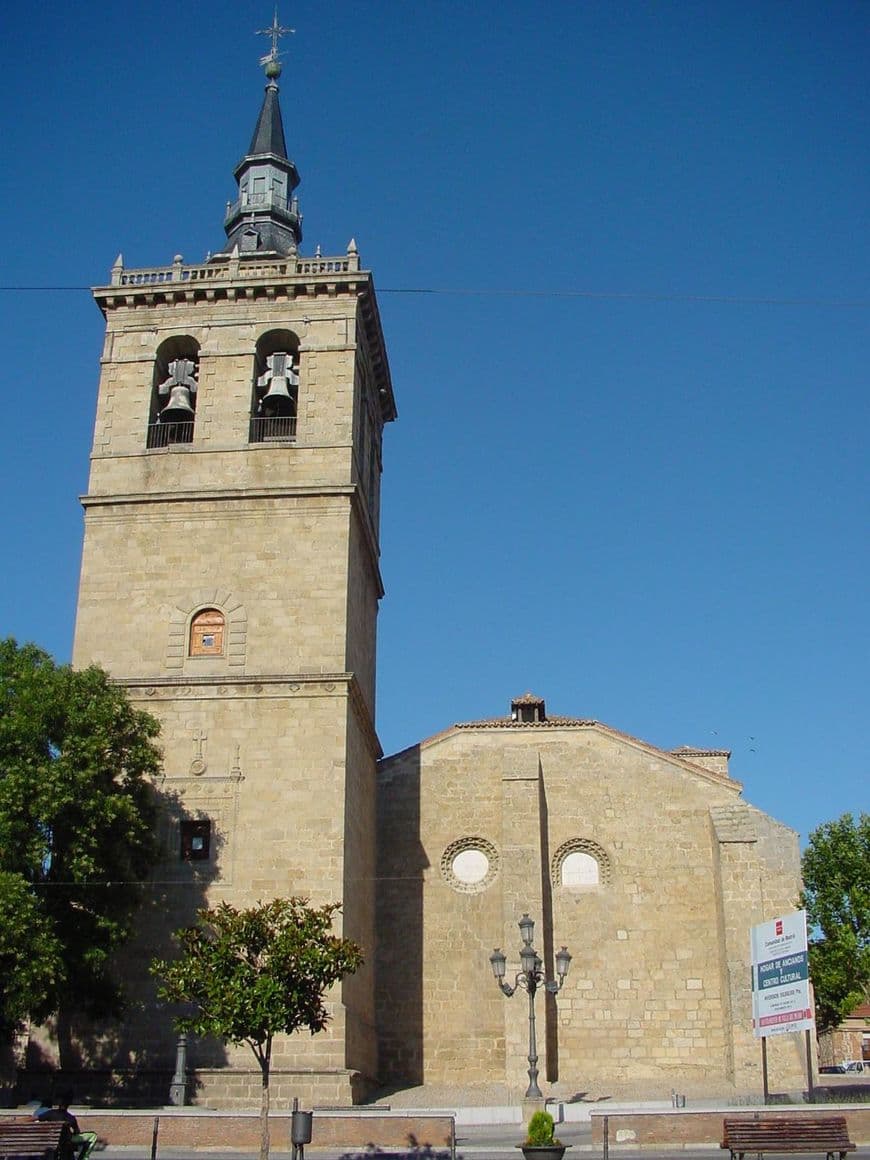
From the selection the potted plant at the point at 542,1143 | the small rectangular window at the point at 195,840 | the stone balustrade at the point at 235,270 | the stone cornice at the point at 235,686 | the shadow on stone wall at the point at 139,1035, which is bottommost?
the potted plant at the point at 542,1143

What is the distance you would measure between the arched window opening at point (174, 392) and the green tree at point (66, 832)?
6927 millimetres

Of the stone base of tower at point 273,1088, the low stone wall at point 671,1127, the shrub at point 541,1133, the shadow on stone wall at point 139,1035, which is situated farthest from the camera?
the shadow on stone wall at point 139,1035

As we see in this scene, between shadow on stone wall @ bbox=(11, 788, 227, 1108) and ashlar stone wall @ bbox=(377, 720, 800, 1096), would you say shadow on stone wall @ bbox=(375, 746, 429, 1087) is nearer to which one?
ashlar stone wall @ bbox=(377, 720, 800, 1096)

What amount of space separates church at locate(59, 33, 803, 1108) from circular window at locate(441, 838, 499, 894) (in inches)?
2.0

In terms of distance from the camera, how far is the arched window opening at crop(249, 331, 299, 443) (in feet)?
91.1

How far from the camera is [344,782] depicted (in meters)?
24.1

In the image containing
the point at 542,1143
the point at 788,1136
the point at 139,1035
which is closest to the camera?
the point at 788,1136

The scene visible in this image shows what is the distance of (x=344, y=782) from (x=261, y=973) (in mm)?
8196

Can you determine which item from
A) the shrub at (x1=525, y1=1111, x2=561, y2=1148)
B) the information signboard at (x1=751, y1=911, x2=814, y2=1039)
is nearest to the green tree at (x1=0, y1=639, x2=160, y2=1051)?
the shrub at (x1=525, y1=1111, x2=561, y2=1148)

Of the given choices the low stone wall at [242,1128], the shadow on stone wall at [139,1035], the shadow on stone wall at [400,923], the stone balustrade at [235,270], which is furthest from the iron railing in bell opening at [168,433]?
the low stone wall at [242,1128]

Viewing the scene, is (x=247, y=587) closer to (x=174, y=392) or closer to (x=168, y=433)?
(x=168, y=433)

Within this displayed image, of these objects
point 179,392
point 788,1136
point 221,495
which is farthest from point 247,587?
point 788,1136

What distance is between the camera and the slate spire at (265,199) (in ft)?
107

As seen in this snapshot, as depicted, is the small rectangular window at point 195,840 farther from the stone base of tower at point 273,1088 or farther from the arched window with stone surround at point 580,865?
the arched window with stone surround at point 580,865
